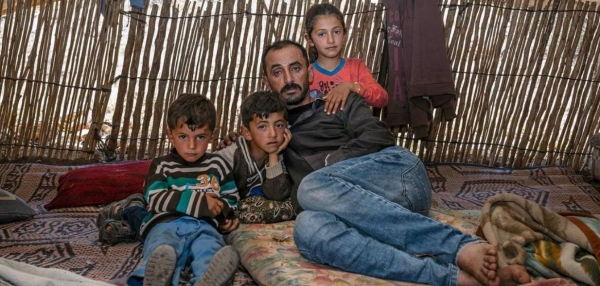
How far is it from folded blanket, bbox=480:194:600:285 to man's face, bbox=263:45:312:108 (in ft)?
3.60

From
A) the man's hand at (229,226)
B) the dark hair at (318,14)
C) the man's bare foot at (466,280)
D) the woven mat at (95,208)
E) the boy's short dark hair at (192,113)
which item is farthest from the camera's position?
the dark hair at (318,14)

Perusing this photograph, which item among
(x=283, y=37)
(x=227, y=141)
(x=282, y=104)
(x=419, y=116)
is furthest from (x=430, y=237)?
(x=283, y=37)

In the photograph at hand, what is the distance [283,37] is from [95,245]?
2223 mm

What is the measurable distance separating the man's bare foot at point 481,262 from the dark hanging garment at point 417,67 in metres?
2.23

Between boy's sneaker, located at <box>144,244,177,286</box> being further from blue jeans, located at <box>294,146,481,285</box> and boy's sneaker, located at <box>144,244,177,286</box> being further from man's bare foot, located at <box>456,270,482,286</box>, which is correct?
man's bare foot, located at <box>456,270,482,286</box>

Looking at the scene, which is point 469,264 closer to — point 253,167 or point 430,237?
point 430,237

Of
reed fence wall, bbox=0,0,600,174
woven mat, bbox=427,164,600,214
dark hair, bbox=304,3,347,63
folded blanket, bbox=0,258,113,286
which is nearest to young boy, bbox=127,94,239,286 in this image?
folded blanket, bbox=0,258,113,286

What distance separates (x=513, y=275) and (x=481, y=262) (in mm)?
121

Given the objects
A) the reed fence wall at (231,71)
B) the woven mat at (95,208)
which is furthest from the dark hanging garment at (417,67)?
the woven mat at (95,208)

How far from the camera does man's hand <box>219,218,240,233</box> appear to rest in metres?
3.47

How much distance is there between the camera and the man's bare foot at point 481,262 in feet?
8.64

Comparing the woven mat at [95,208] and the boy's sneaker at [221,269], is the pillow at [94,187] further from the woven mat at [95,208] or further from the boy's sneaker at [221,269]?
the boy's sneaker at [221,269]

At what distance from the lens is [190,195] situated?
10.8 ft

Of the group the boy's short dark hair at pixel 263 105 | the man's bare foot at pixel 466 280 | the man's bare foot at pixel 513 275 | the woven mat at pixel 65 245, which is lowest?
the woven mat at pixel 65 245
